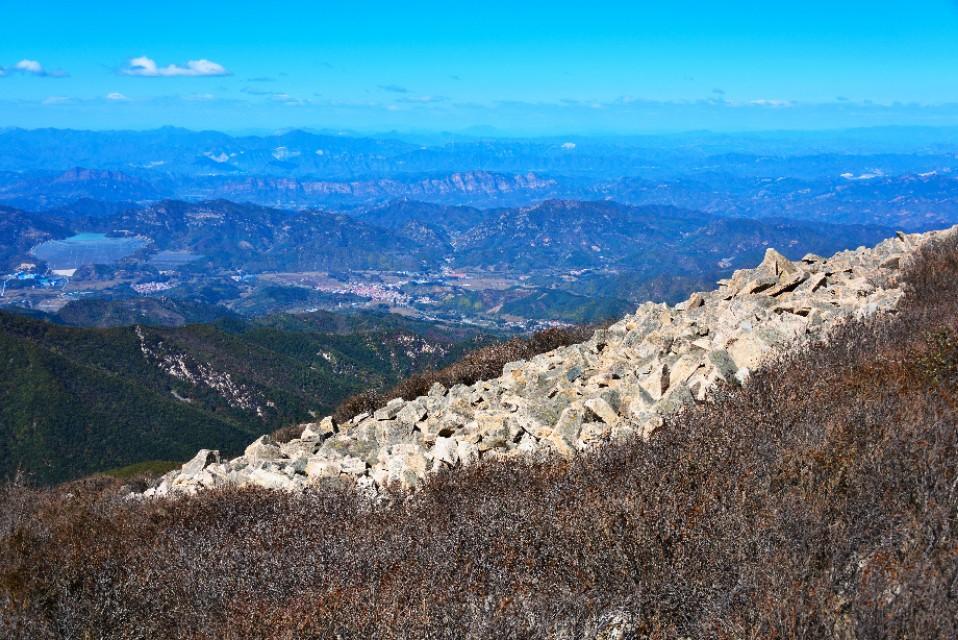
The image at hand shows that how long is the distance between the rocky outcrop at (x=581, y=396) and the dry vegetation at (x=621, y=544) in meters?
1.04

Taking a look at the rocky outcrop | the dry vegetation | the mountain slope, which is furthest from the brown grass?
the mountain slope

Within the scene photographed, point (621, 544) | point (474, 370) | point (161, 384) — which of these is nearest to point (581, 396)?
point (621, 544)

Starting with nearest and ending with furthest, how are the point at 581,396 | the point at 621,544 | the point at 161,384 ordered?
the point at 621,544, the point at 581,396, the point at 161,384

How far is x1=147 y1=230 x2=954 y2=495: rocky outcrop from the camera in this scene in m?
9.42

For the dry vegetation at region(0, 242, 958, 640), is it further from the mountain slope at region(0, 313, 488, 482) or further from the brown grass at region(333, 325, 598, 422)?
the mountain slope at region(0, 313, 488, 482)

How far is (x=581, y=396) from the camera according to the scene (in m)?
10.9

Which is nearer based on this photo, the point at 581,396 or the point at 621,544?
the point at 621,544

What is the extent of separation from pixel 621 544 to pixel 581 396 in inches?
223

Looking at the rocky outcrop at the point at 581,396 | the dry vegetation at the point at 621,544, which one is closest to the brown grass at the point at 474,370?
the rocky outcrop at the point at 581,396

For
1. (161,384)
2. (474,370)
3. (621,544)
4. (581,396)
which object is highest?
(621,544)

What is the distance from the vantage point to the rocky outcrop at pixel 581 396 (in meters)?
9.42

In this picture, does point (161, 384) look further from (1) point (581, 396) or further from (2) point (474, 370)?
(1) point (581, 396)

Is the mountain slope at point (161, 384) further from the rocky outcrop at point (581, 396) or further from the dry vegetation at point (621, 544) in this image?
the dry vegetation at point (621, 544)

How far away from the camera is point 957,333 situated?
8070mm
